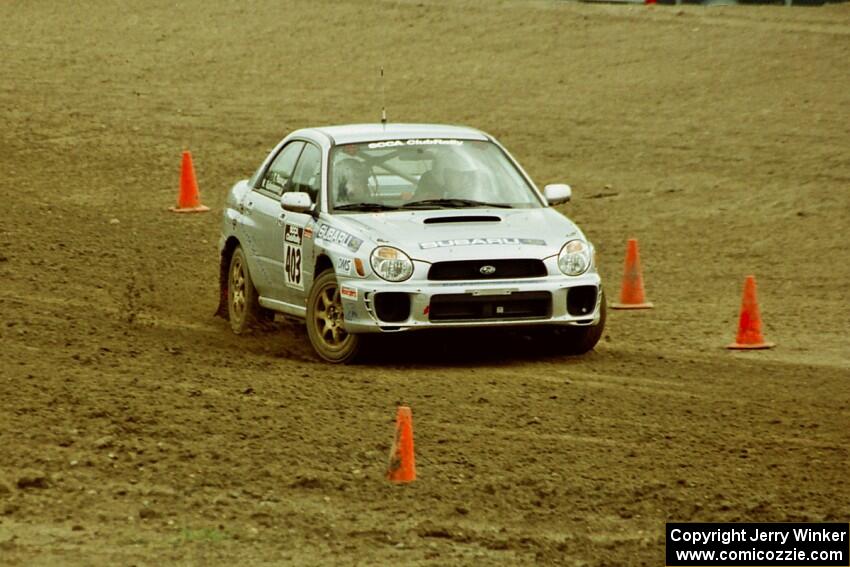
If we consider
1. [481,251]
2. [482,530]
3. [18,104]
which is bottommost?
[482,530]

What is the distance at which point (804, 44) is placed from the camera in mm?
26547

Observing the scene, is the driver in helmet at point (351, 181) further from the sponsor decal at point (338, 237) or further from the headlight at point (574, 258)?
the headlight at point (574, 258)

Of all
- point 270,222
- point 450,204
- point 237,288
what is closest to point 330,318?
point 450,204

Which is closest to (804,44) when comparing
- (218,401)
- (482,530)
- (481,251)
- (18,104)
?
(18,104)

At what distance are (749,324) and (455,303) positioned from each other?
2.63 meters

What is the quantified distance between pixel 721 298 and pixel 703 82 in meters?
10.2

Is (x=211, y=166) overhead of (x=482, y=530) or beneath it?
overhead

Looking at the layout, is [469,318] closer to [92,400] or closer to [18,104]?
[92,400]

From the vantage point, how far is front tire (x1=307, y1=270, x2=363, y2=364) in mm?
11352

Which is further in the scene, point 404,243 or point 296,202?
point 296,202

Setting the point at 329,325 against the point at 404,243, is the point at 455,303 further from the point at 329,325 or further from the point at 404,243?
the point at 329,325

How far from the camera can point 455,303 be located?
36.4 feet

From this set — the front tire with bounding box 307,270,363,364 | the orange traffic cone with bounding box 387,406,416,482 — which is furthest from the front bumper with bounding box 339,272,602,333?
the orange traffic cone with bounding box 387,406,416,482

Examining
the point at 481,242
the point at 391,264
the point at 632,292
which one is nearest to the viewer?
the point at 391,264
